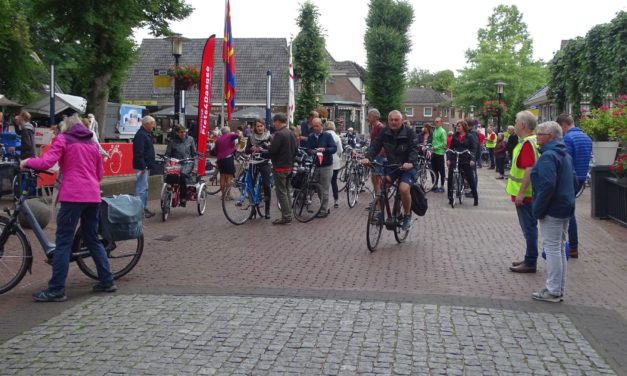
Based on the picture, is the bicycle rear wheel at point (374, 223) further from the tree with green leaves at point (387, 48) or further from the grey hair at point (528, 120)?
the tree with green leaves at point (387, 48)

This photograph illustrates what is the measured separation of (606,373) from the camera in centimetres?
465

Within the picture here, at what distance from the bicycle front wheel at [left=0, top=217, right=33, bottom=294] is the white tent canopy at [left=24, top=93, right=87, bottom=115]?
18253mm

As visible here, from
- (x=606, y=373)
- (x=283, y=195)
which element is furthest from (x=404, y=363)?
(x=283, y=195)

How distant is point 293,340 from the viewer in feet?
17.2

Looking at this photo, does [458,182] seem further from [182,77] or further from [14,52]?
[14,52]

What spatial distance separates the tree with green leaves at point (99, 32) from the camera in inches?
729

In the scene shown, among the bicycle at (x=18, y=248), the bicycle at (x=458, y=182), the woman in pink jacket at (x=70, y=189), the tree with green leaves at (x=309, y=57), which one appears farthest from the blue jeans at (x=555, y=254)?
the tree with green leaves at (x=309, y=57)

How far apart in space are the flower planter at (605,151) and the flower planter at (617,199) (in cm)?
181

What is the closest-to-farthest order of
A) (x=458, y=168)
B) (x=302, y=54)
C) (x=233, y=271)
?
(x=233, y=271) < (x=458, y=168) < (x=302, y=54)

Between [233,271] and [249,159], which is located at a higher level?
[249,159]

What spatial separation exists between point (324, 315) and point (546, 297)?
7.50 ft

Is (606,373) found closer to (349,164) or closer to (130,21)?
(349,164)

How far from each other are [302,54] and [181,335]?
1310 inches

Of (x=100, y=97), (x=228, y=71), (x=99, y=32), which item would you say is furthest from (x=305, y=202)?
(x=100, y=97)
